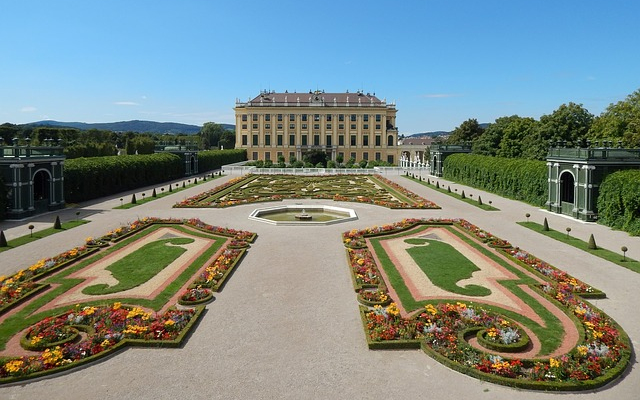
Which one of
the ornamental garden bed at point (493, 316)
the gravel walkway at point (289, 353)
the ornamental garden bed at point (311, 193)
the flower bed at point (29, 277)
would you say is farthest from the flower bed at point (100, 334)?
the ornamental garden bed at point (311, 193)

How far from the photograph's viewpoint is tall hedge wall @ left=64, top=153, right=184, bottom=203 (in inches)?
1626

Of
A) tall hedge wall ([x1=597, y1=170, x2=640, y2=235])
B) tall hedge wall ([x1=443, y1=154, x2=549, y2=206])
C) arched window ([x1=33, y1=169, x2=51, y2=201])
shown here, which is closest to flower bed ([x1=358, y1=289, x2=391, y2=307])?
tall hedge wall ([x1=597, y1=170, x2=640, y2=235])

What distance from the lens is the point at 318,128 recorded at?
113 metres

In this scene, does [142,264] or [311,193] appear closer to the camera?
[142,264]

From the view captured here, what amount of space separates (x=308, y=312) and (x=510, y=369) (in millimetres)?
6302

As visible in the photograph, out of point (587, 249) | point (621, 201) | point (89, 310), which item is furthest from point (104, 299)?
point (621, 201)

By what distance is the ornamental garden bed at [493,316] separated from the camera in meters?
11.7

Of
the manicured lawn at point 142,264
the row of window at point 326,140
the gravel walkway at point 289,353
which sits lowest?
the gravel walkway at point 289,353

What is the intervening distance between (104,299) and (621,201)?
2924 cm

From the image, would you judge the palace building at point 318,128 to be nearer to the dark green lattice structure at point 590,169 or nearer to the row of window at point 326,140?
the row of window at point 326,140

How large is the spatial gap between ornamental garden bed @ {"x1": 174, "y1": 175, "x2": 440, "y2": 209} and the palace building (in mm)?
49293

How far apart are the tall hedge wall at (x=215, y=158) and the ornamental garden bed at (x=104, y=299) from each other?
50706mm

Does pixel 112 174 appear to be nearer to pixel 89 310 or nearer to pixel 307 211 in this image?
pixel 307 211

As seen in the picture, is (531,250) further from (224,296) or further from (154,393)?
(154,393)
